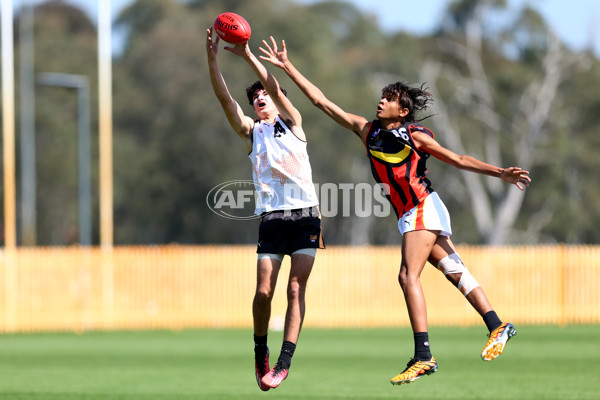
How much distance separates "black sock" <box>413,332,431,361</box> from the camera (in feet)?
31.4

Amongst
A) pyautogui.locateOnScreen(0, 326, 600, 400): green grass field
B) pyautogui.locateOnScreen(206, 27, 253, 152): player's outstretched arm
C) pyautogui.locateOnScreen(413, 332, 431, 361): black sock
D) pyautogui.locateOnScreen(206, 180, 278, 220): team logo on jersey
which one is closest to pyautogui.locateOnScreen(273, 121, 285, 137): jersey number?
pyautogui.locateOnScreen(206, 27, 253, 152): player's outstretched arm

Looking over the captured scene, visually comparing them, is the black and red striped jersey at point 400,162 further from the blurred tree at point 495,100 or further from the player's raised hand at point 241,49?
the blurred tree at point 495,100

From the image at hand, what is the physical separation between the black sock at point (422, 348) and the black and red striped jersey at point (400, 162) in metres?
1.21

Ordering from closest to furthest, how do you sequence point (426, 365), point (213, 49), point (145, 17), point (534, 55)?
point (426, 365) < point (213, 49) < point (534, 55) < point (145, 17)

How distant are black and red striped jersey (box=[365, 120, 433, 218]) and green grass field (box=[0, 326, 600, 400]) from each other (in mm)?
3948

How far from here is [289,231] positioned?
10211mm

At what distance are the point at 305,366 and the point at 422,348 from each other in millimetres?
8467

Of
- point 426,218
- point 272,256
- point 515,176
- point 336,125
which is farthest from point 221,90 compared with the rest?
point 336,125

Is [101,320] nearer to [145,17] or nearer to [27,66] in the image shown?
[27,66]

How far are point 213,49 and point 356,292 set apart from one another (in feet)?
64.8

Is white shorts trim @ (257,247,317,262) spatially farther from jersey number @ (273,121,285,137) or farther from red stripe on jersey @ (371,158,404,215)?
jersey number @ (273,121,285,137)

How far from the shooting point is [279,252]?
1023 cm

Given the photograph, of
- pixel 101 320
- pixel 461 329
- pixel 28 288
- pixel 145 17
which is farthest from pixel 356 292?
pixel 145 17

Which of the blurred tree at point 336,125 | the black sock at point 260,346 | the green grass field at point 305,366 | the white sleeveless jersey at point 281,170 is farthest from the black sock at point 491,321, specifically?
the blurred tree at point 336,125
